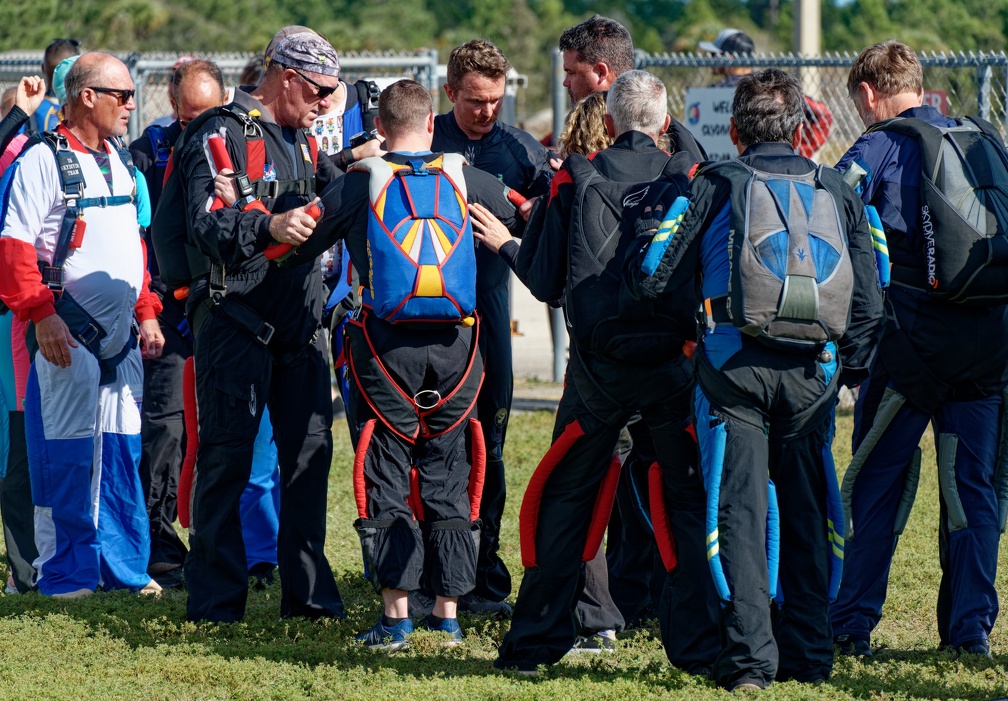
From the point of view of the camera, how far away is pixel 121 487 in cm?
611

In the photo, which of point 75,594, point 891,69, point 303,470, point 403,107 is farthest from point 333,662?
point 891,69

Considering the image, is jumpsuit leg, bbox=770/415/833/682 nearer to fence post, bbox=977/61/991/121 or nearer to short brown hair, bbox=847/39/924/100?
short brown hair, bbox=847/39/924/100

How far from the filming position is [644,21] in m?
75.8

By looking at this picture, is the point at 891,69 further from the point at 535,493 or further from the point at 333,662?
the point at 333,662

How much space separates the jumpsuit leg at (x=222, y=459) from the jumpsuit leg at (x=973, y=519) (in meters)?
2.75

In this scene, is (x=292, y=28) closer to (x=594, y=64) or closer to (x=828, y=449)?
(x=594, y=64)

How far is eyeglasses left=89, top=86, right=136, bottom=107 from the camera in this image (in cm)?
574

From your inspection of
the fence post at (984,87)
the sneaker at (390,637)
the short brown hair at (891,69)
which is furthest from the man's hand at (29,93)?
the fence post at (984,87)

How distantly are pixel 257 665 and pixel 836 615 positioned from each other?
2.33m

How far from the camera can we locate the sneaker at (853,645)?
5061mm

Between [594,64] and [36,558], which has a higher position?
[594,64]

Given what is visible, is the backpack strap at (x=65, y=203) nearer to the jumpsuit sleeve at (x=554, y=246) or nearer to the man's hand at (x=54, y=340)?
the man's hand at (x=54, y=340)

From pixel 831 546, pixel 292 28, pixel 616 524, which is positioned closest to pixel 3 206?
pixel 292 28

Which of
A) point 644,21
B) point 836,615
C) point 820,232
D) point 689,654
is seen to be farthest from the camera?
point 644,21
